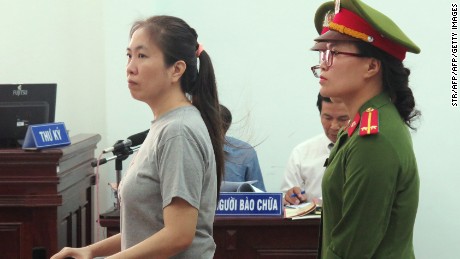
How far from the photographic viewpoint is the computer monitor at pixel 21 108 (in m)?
3.34

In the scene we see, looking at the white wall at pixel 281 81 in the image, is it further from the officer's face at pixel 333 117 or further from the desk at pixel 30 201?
the desk at pixel 30 201

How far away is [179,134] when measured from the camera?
1.57 m

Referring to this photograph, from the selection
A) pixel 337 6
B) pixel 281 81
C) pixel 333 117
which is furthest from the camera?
pixel 281 81

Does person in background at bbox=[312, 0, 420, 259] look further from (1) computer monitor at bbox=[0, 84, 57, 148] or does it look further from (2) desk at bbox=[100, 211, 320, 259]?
(1) computer monitor at bbox=[0, 84, 57, 148]

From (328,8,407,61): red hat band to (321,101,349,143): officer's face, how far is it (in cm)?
161

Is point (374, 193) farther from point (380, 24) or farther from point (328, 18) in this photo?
point (328, 18)

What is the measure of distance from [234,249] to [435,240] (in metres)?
1.74

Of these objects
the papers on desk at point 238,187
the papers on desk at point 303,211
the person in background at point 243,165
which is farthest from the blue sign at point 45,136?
the papers on desk at point 303,211

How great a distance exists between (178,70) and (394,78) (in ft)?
1.54

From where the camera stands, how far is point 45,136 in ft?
10.4

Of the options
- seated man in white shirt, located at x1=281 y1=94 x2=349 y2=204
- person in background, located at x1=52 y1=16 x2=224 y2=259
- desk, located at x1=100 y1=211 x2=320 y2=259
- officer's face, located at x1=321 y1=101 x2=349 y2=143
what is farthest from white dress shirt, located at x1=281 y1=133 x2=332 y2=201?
person in background, located at x1=52 y1=16 x2=224 y2=259

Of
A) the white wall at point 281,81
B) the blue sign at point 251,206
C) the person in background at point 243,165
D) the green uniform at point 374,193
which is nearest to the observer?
the green uniform at point 374,193

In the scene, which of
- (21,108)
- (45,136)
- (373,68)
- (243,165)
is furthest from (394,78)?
(243,165)

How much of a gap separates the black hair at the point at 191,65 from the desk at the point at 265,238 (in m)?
1.28
